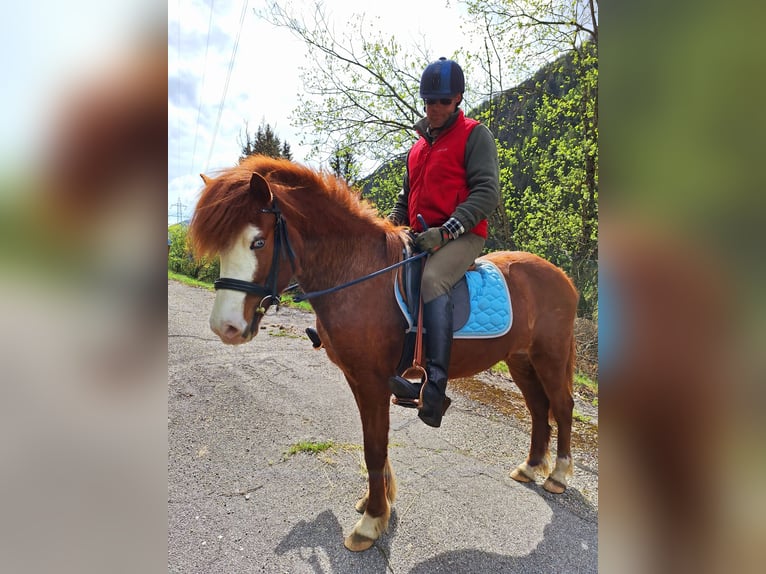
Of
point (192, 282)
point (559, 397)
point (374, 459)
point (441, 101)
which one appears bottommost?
point (374, 459)

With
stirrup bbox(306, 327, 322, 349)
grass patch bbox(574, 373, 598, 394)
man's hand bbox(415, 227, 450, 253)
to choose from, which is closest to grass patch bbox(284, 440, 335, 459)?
stirrup bbox(306, 327, 322, 349)

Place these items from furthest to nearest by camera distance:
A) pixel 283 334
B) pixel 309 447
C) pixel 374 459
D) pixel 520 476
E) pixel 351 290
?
pixel 283 334, pixel 309 447, pixel 520 476, pixel 374 459, pixel 351 290

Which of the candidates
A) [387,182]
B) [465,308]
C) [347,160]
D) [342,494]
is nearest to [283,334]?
[387,182]

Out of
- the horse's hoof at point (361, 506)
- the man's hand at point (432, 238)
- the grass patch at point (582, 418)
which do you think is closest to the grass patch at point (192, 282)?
the grass patch at point (582, 418)

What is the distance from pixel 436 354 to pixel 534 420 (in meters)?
1.54

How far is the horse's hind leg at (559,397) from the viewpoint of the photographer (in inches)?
116

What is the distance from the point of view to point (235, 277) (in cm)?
188

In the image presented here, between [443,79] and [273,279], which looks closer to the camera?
[273,279]

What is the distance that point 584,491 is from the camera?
9.54 feet

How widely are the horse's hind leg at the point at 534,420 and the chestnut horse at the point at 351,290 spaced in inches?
0.6

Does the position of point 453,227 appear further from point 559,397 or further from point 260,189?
point 559,397
